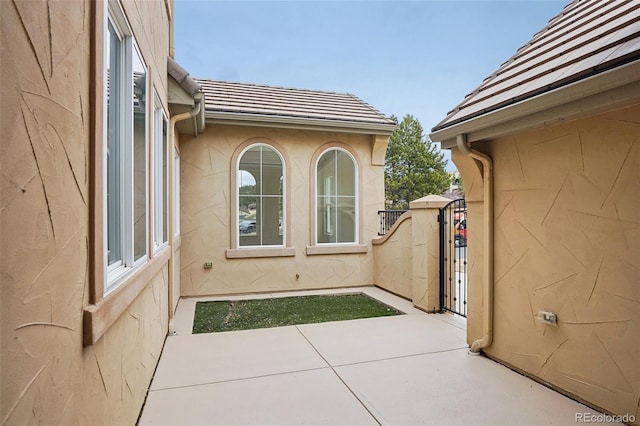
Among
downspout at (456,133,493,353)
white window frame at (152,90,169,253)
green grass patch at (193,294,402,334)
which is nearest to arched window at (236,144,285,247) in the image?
green grass patch at (193,294,402,334)

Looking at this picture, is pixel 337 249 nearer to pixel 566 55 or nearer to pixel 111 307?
pixel 566 55

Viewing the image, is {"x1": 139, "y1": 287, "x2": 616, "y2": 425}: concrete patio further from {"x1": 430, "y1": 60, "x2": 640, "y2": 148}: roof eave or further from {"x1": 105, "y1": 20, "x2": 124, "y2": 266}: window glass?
{"x1": 430, "y1": 60, "x2": 640, "y2": 148}: roof eave

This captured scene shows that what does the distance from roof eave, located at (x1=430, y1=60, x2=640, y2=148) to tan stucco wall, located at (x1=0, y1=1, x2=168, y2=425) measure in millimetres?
3192

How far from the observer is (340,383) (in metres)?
3.58

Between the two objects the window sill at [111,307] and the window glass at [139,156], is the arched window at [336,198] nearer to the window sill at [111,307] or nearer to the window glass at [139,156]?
the window glass at [139,156]

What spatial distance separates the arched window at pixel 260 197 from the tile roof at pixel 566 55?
4.62 meters

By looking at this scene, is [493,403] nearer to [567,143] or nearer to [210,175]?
[567,143]

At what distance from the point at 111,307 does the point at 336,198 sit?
692 centimetres

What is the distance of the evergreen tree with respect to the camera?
32.1 metres

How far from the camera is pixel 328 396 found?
131 inches

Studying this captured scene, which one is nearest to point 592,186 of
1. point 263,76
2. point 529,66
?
point 529,66

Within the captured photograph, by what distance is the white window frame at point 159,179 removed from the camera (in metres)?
4.17

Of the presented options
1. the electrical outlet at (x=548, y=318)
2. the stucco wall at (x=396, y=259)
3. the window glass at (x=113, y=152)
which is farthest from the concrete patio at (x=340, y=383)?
the stucco wall at (x=396, y=259)

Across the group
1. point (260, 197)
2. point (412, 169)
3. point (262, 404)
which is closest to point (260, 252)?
point (260, 197)
